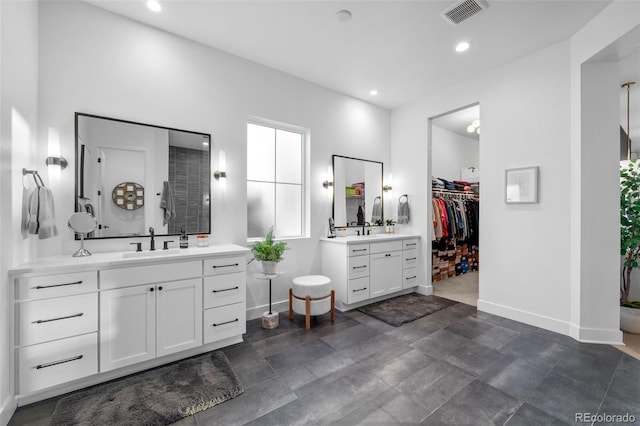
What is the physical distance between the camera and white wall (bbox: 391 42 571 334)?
2.88 meters

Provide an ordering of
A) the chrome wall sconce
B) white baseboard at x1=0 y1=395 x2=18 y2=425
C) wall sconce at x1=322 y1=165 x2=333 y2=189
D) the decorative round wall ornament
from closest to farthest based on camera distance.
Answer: white baseboard at x1=0 y1=395 x2=18 y2=425
the chrome wall sconce
the decorative round wall ornament
wall sconce at x1=322 y1=165 x2=333 y2=189

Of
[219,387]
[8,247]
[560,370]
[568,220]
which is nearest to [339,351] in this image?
[219,387]

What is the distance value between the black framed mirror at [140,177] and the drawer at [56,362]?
0.91m

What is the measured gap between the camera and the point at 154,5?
2.41 m

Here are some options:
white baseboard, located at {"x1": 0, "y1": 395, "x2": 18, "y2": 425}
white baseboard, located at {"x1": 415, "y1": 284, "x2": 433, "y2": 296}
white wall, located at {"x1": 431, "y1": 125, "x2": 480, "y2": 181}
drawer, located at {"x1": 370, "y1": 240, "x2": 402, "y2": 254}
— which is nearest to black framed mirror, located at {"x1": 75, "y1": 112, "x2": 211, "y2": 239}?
white baseboard, located at {"x1": 0, "y1": 395, "x2": 18, "y2": 425}

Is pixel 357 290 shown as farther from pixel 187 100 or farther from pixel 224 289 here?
pixel 187 100

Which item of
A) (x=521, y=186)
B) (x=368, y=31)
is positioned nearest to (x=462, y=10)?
(x=368, y=31)

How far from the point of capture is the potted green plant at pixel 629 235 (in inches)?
109

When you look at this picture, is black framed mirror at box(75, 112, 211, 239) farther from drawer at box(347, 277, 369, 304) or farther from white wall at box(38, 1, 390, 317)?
drawer at box(347, 277, 369, 304)

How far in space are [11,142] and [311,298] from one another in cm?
269

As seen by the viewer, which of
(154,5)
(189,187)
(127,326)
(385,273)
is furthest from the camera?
(385,273)

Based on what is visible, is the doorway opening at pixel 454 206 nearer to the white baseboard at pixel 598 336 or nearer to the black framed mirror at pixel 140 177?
the white baseboard at pixel 598 336

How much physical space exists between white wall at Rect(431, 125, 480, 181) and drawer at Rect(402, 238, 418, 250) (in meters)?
2.08

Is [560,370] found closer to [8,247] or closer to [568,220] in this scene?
[568,220]
